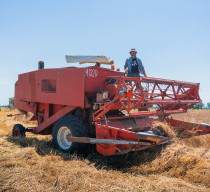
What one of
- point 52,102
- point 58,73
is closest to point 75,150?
point 52,102

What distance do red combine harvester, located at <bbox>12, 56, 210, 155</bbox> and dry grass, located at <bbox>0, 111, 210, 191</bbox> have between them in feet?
1.18

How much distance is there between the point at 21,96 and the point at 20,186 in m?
4.96

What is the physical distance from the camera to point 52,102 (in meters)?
5.80

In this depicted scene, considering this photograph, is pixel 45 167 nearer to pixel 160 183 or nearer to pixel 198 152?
pixel 160 183

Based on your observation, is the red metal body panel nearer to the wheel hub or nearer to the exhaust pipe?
the exhaust pipe

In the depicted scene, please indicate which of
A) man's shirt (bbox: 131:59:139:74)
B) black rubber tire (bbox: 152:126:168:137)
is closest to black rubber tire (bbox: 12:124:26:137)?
man's shirt (bbox: 131:59:139:74)

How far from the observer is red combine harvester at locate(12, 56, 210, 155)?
167 inches

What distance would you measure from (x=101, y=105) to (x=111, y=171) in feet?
5.55

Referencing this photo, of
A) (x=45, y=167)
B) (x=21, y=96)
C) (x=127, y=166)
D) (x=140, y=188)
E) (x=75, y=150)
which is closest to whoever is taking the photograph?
(x=140, y=188)

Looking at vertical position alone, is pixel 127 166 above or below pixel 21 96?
below

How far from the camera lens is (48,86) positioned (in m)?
6.05

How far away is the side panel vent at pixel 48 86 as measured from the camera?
584cm

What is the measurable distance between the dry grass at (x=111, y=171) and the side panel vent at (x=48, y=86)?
6.03ft

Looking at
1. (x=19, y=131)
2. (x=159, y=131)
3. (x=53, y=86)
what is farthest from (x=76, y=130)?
(x=19, y=131)
